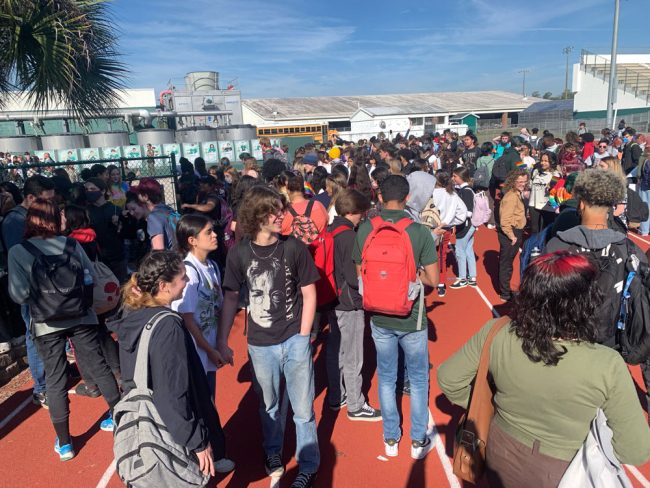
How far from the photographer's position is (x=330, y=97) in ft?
202

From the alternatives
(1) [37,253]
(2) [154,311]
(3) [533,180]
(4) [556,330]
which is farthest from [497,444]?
(3) [533,180]

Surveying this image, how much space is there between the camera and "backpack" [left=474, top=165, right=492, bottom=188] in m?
10.3

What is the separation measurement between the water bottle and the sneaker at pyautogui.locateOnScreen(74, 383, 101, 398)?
5.31ft

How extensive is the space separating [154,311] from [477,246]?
832 cm

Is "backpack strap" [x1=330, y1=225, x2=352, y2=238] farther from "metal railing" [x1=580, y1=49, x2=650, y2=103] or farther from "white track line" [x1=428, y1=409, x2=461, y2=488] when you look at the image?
"metal railing" [x1=580, y1=49, x2=650, y2=103]

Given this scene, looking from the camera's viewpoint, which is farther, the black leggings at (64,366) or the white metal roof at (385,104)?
the white metal roof at (385,104)

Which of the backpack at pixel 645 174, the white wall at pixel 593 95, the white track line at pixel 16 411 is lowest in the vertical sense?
the white track line at pixel 16 411

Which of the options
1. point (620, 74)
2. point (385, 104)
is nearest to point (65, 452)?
point (620, 74)

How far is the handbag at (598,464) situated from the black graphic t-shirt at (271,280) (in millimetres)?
1741

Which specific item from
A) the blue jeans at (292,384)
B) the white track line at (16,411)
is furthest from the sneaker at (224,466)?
the white track line at (16,411)

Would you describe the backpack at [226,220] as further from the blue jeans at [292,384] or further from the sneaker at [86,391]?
the blue jeans at [292,384]

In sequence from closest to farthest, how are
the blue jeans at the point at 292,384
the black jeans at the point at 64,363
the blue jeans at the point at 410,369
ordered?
1. the blue jeans at the point at 292,384
2. the blue jeans at the point at 410,369
3. the black jeans at the point at 64,363

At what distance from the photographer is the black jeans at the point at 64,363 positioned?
3.50m

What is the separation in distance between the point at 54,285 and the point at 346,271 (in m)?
2.22
